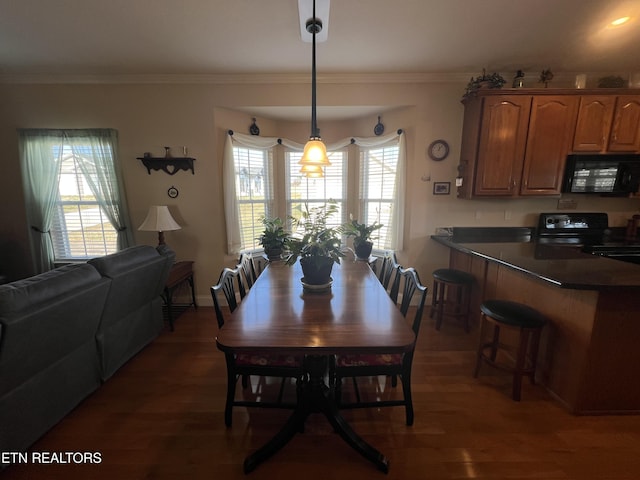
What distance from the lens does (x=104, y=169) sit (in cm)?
304

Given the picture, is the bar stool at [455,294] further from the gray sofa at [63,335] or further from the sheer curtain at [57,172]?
the sheer curtain at [57,172]

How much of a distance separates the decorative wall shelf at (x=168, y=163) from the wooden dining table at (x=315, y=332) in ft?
6.65

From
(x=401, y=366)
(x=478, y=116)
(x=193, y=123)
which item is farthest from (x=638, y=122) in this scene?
(x=193, y=123)

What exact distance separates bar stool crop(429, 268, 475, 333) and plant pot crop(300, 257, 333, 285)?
1.53 metres

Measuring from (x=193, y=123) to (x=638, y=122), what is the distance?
4.79 m

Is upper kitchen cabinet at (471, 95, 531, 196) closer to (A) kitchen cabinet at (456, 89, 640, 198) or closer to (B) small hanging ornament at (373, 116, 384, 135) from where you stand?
(A) kitchen cabinet at (456, 89, 640, 198)

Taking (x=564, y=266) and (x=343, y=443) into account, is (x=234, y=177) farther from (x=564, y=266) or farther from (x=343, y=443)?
(x=564, y=266)

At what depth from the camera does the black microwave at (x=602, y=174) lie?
8.97 ft

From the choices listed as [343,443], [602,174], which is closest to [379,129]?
[602,174]

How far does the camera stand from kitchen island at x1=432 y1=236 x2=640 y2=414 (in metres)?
1.53

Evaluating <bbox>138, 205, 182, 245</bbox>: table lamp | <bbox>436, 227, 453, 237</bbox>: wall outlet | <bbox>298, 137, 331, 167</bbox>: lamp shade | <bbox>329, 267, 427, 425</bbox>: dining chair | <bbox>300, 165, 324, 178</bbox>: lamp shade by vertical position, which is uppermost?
<bbox>298, 137, 331, 167</bbox>: lamp shade

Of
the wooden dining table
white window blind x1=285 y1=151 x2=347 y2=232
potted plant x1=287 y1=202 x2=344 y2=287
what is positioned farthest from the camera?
white window blind x1=285 y1=151 x2=347 y2=232

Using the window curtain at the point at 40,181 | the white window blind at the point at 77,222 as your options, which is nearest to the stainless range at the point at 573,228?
the white window blind at the point at 77,222

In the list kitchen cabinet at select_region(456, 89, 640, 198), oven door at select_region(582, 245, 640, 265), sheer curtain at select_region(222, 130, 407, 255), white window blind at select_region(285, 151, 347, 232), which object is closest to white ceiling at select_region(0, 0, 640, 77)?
kitchen cabinet at select_region(456, 89, 640, 198)
